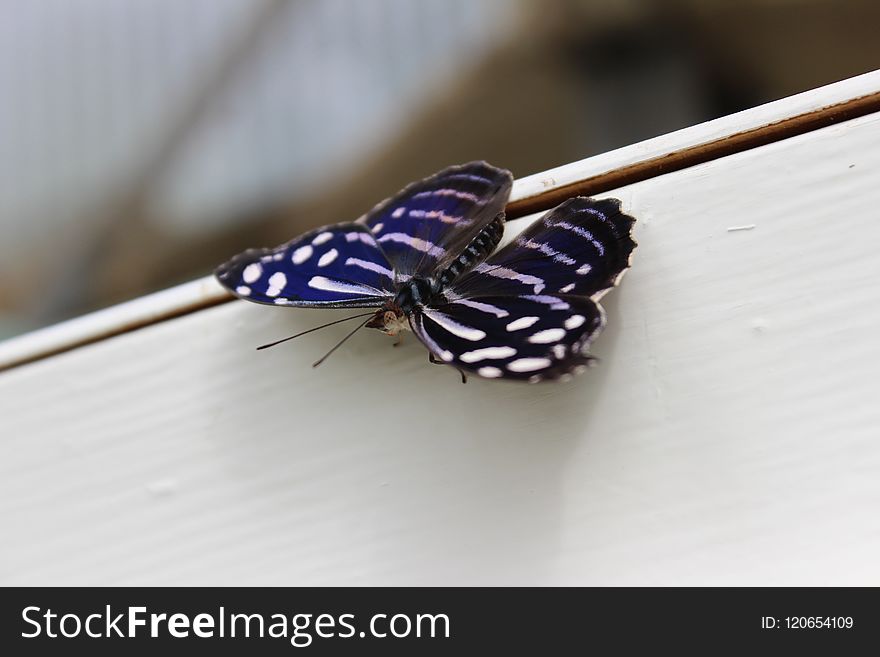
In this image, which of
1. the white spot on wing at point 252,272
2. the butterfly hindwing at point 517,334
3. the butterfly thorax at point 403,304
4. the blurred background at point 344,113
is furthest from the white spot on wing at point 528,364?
the blurred background at point 344,113

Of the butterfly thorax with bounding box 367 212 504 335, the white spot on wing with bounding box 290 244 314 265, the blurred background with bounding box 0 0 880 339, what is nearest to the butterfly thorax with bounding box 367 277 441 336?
the butterfly thorax with bounding box 367 212 504 335

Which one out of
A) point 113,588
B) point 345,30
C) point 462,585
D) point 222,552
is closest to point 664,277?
point 462,585

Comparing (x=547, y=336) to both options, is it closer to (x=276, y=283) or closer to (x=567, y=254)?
(x=567, y=254)

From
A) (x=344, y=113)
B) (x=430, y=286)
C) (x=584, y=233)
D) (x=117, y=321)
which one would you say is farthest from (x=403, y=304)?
(x=344, y=113)

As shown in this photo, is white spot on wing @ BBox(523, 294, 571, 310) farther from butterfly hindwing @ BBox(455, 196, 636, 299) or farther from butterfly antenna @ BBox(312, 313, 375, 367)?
butterfly antenna @ BBox(312, 313, 375, 367)

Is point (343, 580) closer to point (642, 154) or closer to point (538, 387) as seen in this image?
point (538, 387)

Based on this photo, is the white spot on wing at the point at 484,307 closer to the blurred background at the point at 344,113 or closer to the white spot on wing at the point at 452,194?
the white spot on wing at the point at 452,194

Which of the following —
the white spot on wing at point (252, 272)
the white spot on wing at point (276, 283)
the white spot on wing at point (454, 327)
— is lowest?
the white spot on wing at point (454, 327)
